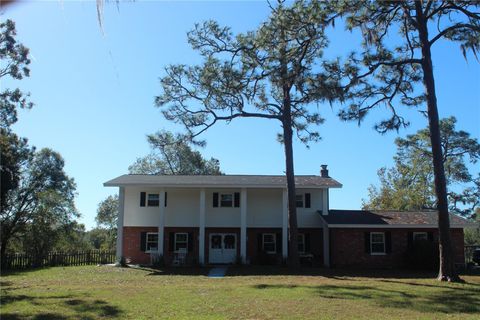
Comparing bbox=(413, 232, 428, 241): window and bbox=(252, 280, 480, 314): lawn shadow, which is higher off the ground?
bbox=(413, 232, 428, 241): window

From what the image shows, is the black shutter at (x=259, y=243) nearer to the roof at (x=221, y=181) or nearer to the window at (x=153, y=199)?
the roof at (x=221, y=181)

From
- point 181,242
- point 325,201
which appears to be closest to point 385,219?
point 325,201

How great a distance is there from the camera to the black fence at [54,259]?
28.6 metres

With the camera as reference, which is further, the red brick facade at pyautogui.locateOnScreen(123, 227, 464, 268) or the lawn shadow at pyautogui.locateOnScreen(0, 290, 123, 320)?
the red brick facade at pyautogui.locateOnScreen(123, 227, 464, 268)

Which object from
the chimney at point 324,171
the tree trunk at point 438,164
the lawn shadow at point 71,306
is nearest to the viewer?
the lawn shadow at point 71,306

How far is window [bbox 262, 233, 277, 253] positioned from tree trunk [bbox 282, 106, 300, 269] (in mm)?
4334

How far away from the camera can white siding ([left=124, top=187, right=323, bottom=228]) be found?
100 ft

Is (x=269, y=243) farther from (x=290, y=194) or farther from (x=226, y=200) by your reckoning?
(x=290, y=194)

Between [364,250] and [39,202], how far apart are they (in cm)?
2380

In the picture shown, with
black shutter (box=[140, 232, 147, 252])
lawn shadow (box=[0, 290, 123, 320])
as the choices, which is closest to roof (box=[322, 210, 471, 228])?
black shutter (box=[140, 232, 147, 252])

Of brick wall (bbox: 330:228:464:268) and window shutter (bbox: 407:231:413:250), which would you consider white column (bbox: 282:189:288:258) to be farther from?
window shutter (bbox: 407:231:413:250)

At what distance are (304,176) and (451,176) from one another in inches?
755

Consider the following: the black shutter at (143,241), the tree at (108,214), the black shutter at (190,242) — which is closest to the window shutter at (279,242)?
the black shutter at (190,242)

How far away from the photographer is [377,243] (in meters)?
27.9
